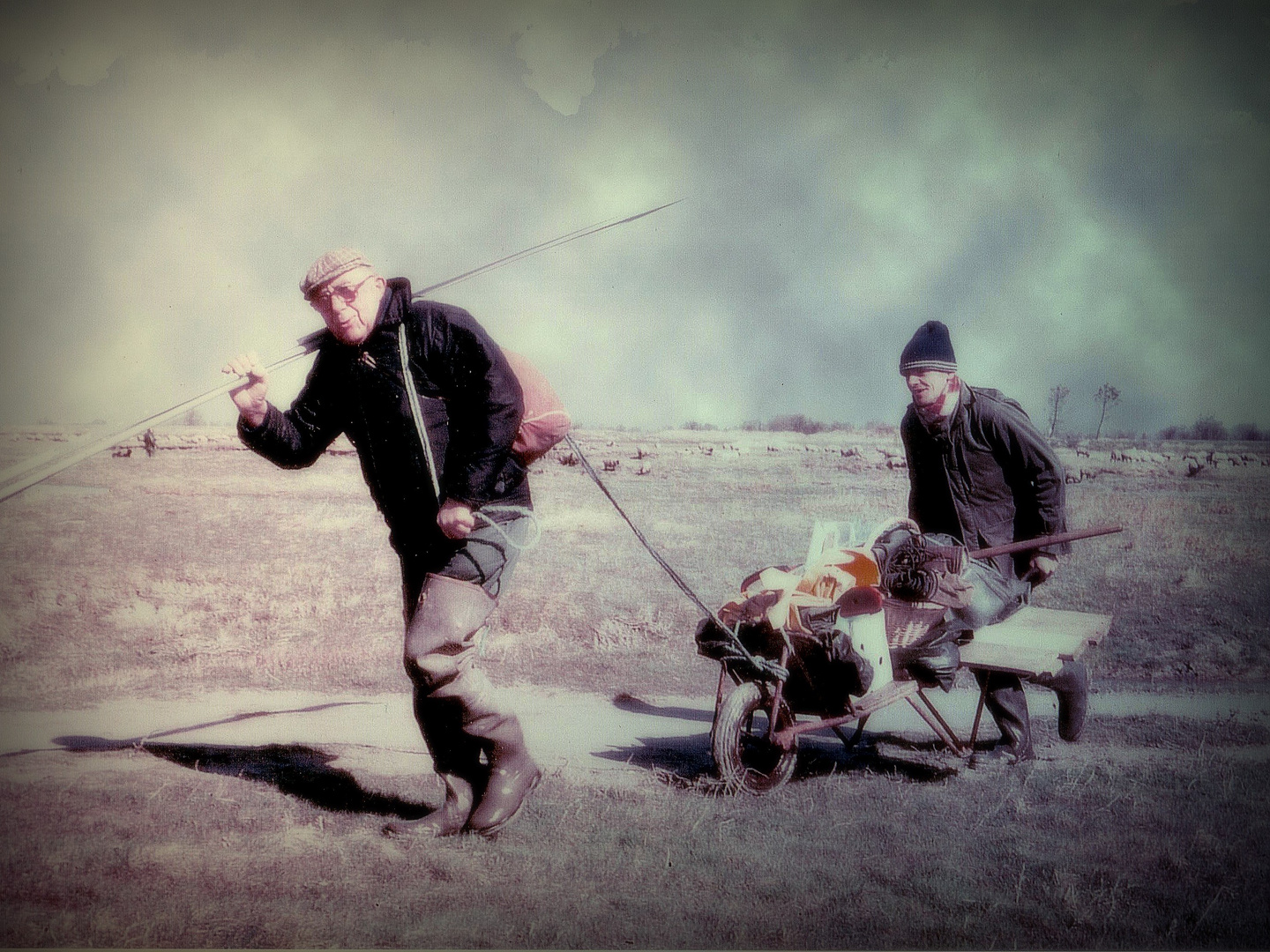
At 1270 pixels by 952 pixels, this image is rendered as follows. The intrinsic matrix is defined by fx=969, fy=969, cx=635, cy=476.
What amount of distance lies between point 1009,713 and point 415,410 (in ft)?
8.93

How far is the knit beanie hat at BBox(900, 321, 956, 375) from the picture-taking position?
150 inches

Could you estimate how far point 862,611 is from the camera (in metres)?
3.60

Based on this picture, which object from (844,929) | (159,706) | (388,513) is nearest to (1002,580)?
(844,929)

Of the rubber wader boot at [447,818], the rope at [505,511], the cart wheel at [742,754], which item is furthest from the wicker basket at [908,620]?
the rubber wader boot at [447,818]

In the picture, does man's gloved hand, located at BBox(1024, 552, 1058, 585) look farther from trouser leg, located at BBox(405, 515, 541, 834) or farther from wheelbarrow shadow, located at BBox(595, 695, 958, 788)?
trouser leg, located at BBox(405, 515, 541, 834)

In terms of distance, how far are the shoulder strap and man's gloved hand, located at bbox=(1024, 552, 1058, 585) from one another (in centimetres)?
249

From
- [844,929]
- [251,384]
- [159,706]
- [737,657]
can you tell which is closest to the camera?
[844,929]

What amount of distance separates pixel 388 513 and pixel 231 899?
1.34 metres

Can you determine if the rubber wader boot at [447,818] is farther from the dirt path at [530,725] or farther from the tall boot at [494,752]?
the dirt path at [530,725]

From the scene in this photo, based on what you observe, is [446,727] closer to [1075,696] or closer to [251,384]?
[251,384]

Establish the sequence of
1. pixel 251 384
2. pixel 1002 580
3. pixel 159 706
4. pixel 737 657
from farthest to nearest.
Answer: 1. pixel 159 706
2. pixel 1002 580
3. pixel 737 657
4. pixel 251 384

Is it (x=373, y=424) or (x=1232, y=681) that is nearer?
(x=373, y=424)

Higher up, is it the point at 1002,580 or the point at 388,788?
the point at 1002,580

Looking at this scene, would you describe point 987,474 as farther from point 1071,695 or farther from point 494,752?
point 494,752
